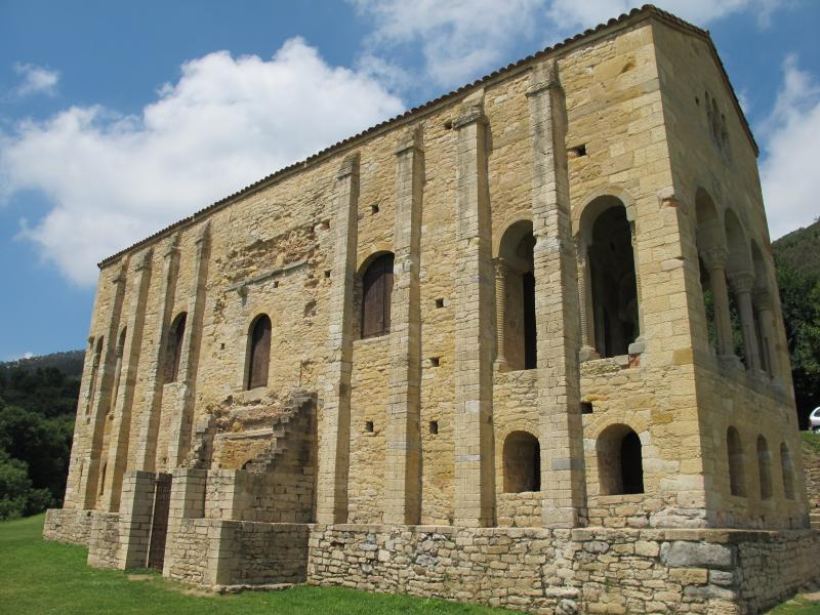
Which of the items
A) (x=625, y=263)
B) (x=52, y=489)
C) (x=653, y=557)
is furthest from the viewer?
(x=52, y=489)

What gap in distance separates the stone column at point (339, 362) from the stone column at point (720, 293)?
25.4 feet

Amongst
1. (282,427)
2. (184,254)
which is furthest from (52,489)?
(282,427)

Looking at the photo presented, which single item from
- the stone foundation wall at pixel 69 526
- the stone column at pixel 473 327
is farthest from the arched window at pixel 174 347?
the stone column at pixel 473 327

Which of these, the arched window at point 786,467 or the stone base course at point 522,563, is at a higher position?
the arched window at point 786,467

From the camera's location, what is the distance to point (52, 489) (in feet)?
134

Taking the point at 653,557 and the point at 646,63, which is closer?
the point at 653,557

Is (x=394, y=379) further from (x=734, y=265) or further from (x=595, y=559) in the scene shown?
(x=734, y=265)

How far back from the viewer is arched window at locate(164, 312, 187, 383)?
860 inches

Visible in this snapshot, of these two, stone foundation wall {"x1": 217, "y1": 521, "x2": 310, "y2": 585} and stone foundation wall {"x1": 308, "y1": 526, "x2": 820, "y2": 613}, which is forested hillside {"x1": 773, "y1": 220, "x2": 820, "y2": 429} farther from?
stone foundation wall {"x1": 217, "y1": 521, "x2": 310, "y2": 585}

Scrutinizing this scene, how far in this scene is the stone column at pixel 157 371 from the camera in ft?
68.8

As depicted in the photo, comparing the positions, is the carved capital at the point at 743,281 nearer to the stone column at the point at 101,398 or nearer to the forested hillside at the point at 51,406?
the forested hillside at the point at 51,406

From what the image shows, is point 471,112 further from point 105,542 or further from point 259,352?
point 105,542

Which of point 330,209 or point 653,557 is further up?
point 330,209

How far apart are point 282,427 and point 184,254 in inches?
375
